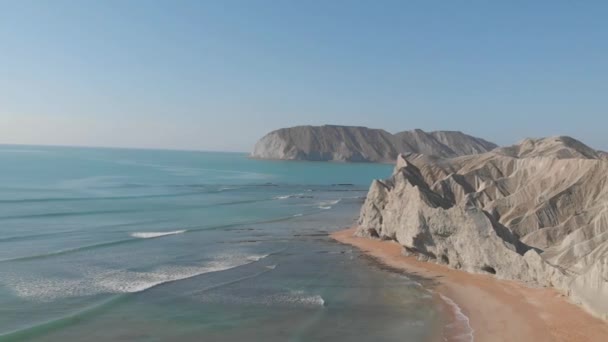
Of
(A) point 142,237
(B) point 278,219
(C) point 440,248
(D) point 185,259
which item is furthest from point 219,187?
(C) point 440,248

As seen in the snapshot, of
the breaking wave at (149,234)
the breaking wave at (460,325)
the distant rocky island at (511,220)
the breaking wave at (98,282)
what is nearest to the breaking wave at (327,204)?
the distant rocky island at (511,220)

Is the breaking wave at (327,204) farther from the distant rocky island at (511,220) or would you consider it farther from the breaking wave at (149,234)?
the breaking wave at (149,234)

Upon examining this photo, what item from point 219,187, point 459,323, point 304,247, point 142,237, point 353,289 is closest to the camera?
point 459,323

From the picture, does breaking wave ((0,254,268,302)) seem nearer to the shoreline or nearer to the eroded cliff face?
the eroded cliff face

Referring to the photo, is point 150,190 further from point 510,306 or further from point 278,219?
point 510,306

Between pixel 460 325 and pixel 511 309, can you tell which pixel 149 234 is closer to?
pixel 460 325

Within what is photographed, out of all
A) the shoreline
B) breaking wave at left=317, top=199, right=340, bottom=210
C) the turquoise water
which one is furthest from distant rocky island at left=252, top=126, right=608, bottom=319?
breaking wave at left=317, top=199, right=340, bottom=210

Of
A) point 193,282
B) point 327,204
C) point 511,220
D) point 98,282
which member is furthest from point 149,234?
point 327,204
